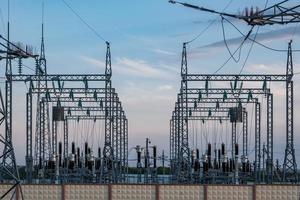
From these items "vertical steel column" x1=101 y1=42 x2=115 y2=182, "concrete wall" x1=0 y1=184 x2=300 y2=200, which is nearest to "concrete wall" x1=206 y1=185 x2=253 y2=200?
"concrete wall" x1=0 y1=184 x2=300 y2=200

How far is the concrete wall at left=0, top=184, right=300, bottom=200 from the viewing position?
127ft

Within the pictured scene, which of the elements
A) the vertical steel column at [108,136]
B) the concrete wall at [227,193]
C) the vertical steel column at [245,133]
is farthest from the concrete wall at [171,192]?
the vertical steel column at [245,133]

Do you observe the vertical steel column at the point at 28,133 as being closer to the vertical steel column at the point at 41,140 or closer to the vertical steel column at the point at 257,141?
the vertical steel column at the point at 41,140

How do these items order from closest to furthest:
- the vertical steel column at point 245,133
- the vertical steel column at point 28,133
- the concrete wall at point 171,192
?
the concrete wall at point 171,192 → the vertical steel column at point 28,133 → the vertical steel column at point 245,133

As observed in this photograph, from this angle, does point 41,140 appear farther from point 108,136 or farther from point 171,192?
point 171,192

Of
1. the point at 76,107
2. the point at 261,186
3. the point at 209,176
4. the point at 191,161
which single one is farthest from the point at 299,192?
the point at 76,107

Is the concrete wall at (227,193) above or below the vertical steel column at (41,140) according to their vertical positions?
below

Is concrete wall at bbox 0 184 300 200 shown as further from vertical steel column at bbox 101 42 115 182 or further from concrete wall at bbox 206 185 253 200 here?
vertical steel column at bbox 101 42 115 182

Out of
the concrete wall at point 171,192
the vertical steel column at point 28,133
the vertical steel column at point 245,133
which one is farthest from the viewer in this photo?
the vertical steel column at point 245,133

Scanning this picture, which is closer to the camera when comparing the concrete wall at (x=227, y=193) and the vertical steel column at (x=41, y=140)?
the concrete wall at (x=227, y=193)

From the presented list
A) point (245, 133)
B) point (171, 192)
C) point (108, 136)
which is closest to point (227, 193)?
point (171, 192)

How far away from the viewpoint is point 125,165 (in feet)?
192

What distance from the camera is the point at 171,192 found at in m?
38.6

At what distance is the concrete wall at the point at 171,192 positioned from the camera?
127ft
